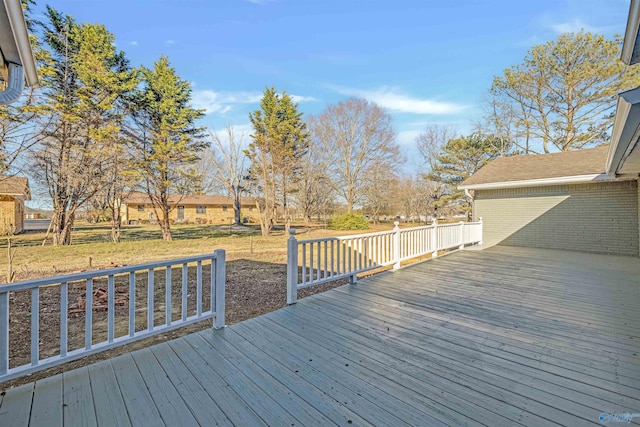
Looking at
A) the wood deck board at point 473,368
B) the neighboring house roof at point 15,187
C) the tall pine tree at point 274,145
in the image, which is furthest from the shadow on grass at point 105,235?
the wood deck board at point 473,368

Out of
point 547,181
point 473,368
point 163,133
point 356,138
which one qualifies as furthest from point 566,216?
point 163,133

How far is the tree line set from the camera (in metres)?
11.3

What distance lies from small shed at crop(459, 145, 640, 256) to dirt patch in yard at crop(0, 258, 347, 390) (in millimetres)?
6793

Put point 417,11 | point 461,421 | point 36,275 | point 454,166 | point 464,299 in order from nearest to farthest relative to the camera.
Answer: point 461,421, point 464,299, point 36,275, point 417,11, point 454,166

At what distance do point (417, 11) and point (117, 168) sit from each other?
42.9 ft

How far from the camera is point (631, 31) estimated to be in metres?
2.20

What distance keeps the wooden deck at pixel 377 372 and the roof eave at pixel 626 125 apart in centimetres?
205

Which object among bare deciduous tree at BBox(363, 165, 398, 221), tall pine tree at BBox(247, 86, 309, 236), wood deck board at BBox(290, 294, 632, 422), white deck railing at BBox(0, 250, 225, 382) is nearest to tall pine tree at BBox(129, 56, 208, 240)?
tall pine tree at BBox(247, 86, 309, 236)

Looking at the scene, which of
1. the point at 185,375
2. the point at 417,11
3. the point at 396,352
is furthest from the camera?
the point at 417,11

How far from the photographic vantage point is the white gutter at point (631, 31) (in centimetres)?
200

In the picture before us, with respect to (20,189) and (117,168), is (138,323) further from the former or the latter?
(20,189)

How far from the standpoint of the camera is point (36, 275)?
6480 millimetres

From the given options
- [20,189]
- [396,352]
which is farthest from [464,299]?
[20,189]

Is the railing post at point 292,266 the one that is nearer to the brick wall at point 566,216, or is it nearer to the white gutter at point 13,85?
the white gutter at point 13,85
